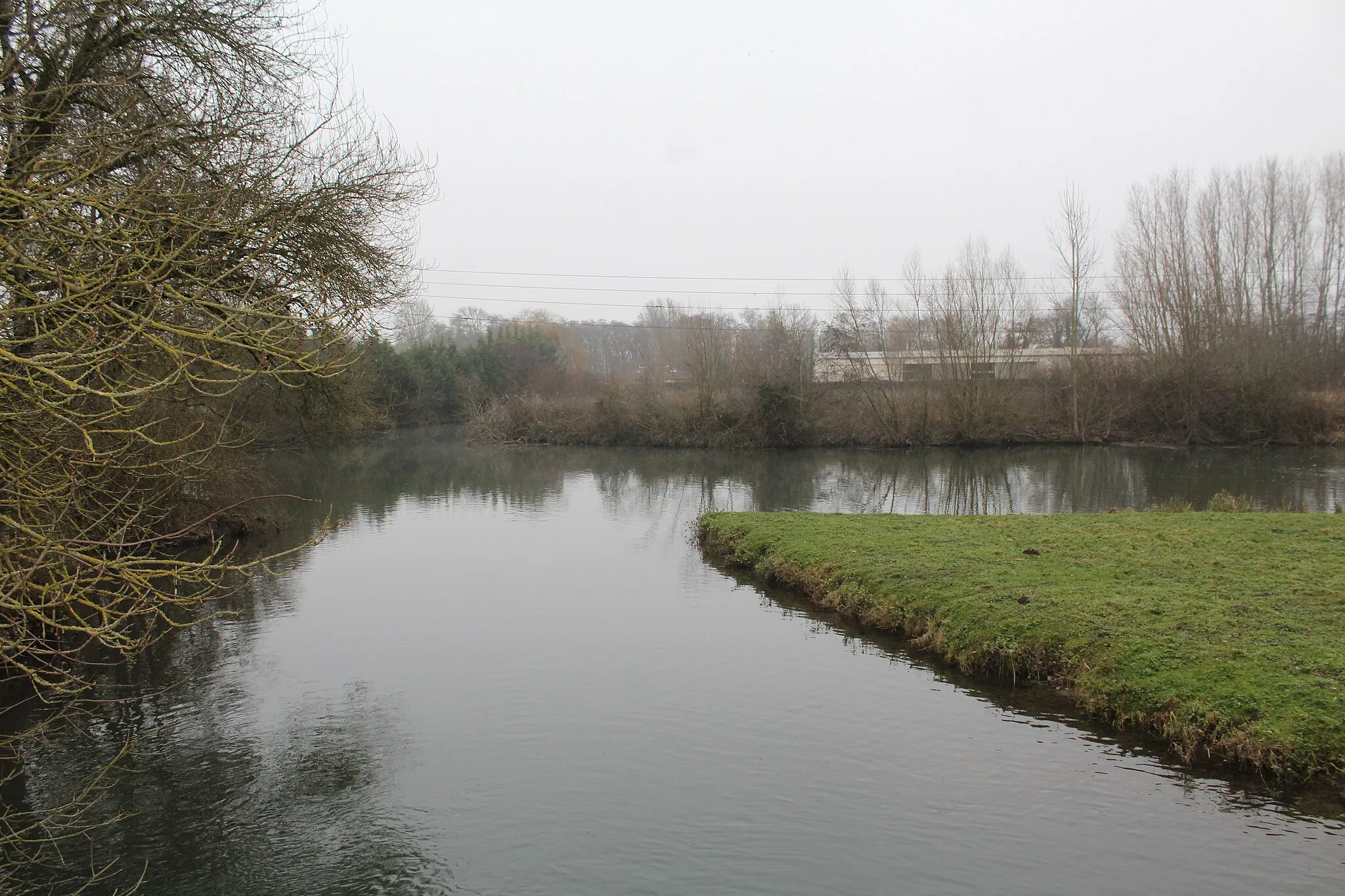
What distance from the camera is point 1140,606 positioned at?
33.2 feet

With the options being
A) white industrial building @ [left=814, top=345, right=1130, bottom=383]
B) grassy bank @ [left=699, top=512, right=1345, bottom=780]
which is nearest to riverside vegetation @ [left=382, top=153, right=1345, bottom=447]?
white industrial building @ [left=814, top=345, right=1130, bottom=383]

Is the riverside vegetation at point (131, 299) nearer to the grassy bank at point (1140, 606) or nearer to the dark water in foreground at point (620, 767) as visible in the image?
the dark water in foreground at point (620, 767)

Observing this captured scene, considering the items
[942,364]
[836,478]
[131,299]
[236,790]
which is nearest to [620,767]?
[236,790]

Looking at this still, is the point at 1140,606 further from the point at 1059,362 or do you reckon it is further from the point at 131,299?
the point at 1059,362

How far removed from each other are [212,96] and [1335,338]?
51.3 metres

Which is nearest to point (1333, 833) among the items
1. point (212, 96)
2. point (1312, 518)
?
point (1312, 518)

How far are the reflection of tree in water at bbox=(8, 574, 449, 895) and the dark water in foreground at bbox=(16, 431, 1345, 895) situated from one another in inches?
1.2

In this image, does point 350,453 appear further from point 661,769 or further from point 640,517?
point 661,769

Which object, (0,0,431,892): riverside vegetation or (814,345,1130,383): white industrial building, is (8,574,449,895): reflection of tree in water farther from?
(814,345,1130,383): white industrial building

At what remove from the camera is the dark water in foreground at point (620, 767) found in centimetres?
638

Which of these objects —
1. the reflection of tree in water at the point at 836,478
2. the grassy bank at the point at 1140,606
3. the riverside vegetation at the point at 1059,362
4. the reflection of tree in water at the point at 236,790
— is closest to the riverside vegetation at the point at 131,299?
the reflection of tree in water at the point at 236,790

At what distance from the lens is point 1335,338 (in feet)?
148

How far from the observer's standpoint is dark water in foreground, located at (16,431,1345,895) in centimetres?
638

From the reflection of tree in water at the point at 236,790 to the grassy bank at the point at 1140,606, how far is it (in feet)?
20.8
